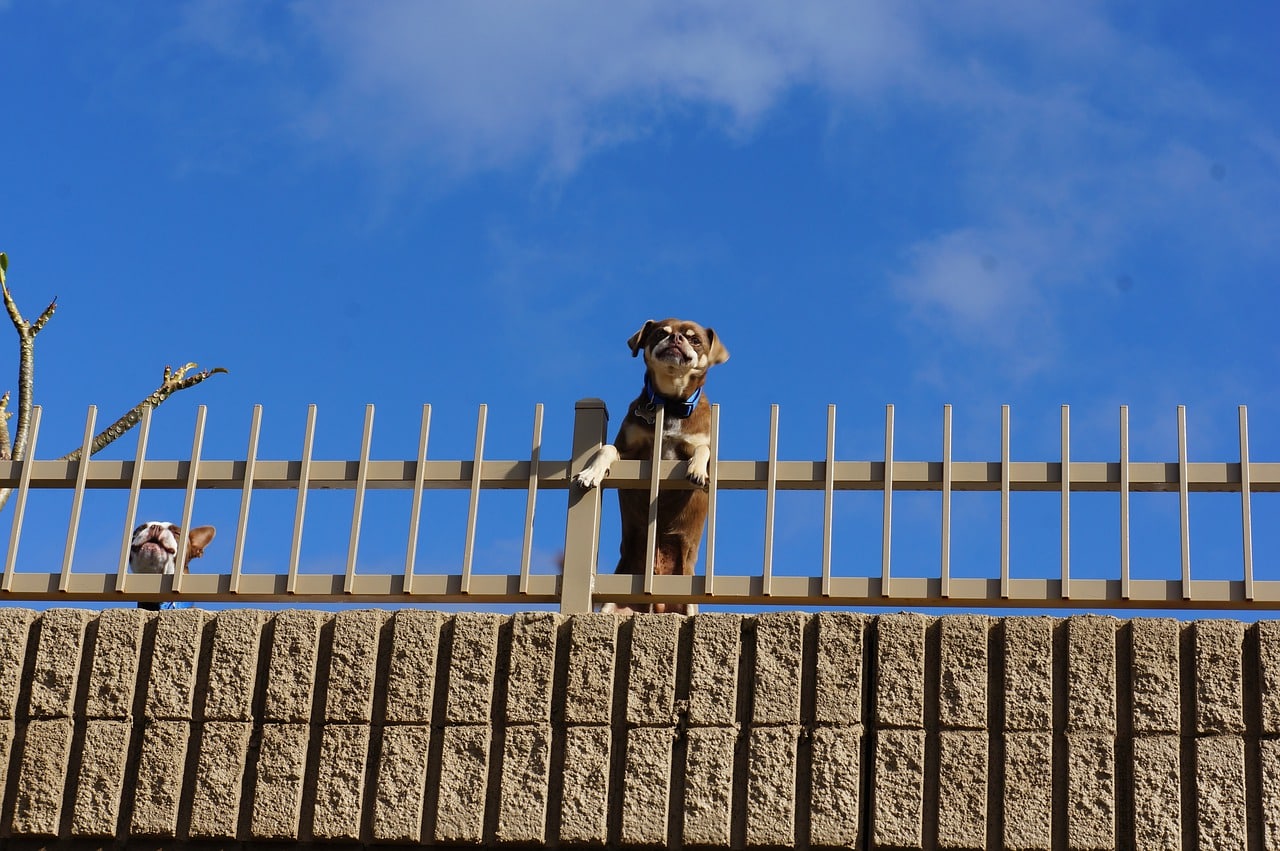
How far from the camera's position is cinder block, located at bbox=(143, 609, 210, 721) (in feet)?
16.2

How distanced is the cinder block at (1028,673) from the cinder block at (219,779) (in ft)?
8.08

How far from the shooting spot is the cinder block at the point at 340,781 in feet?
15.5

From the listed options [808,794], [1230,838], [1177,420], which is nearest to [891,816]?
[808,794]

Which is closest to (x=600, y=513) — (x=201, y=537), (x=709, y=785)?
(x=709, y=785)

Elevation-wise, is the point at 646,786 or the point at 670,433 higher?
the point at 670,433

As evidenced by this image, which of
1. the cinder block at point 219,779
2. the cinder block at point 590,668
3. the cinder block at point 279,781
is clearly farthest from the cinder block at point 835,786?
the cinder block at point 219,779

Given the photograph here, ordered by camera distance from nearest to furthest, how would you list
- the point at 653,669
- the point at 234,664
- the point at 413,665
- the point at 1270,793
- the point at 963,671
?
1. the point at 1270,793
2. the point at 963,671
3. the point at 653,669
4. the point at 413,665
5. the point at 234,664

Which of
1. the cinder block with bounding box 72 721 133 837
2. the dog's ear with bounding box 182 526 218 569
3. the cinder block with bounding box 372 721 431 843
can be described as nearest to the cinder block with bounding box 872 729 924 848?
the cinder block with bounding box 372 721 431 843

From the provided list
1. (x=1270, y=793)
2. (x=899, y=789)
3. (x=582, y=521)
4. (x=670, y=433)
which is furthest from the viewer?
(x=670, y=433)

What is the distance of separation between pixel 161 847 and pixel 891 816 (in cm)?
236

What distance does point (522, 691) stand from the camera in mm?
4781

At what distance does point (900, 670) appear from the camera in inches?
183

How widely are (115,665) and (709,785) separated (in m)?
2.07

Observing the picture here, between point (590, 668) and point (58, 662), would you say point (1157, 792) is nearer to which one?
point (590, 668)
